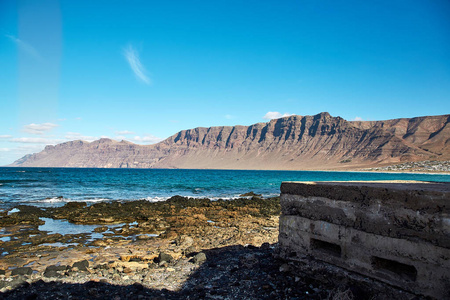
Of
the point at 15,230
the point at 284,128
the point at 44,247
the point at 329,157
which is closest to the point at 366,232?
the point at 44,247

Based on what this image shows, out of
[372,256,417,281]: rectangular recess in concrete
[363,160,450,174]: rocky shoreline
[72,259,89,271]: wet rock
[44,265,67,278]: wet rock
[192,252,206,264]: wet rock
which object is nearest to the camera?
[372,256,417,281]: rectangular recess in concrete

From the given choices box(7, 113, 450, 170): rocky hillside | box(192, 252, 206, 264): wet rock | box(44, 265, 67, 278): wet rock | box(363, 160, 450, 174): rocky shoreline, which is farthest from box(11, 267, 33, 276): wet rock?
box(7, 113, 450, 170): rocky hillside

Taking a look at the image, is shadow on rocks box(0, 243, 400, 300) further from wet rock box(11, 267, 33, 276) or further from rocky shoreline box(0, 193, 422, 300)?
wet rock box(11, 267, 33, 276)

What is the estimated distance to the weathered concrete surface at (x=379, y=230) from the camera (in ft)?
14.0

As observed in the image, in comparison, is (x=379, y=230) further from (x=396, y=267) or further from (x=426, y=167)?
(x=426, y=167)

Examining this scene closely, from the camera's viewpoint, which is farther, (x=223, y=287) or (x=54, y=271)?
(x=54, y=271)

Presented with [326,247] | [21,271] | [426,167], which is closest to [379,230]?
[326,247]

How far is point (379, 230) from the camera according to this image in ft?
16.0

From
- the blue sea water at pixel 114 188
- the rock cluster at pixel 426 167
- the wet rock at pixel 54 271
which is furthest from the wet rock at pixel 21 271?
the rock cluster at pixel 426 167

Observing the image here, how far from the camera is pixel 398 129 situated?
162m

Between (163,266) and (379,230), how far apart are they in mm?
5481

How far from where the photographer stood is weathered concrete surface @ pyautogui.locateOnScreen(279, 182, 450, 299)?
168 inches

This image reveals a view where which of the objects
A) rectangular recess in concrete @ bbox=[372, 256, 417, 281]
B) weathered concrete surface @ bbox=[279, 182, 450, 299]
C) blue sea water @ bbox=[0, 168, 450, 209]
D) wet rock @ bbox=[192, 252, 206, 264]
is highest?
weathered concrete surface @ bbox=[279, 182, 450, 299]

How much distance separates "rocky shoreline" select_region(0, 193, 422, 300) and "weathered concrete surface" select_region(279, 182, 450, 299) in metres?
0.28
